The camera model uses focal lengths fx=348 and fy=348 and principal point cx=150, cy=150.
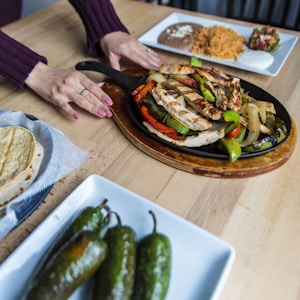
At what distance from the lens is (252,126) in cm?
104

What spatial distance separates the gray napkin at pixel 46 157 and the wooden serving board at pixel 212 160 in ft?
0.59

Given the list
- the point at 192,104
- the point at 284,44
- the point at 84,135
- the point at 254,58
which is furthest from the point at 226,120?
the point at 284,44

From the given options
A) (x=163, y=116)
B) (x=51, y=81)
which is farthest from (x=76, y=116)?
(x=163, y=116)

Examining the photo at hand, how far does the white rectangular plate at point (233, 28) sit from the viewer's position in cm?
144

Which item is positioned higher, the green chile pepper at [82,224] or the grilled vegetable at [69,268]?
the grilled vegetable at [69,268]

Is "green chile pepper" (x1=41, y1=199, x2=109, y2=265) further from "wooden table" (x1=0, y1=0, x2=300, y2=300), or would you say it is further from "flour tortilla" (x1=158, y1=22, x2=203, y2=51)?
"flour tortilla" (x1=158, y1=22, x2=203, y2=51)

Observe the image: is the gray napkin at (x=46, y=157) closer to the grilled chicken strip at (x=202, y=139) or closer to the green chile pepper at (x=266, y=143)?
the grilled chicken strip at (x=202, y=139)

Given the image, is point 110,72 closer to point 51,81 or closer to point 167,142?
point 51,81

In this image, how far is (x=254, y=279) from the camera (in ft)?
2.45

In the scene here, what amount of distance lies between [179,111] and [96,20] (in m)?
0.77

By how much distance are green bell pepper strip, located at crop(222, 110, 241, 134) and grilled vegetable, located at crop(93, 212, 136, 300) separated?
0.47 metres

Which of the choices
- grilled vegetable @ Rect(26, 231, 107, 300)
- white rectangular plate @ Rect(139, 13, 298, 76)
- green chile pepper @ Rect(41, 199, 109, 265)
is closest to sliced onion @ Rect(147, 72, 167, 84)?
white rectangular plate @ Rect(139, 13, 298, 76)

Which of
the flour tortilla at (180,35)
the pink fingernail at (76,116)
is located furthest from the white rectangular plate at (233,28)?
the pink fingernail at (76,116)

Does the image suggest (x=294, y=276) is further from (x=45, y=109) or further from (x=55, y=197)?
(x=45, y=109)
